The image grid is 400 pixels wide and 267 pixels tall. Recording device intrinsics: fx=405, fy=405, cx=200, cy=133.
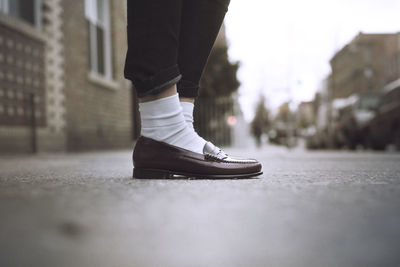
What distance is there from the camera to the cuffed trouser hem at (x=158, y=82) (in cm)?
141

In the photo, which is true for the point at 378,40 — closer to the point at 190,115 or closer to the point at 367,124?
the point at 367,124

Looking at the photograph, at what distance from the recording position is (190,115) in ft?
5.81

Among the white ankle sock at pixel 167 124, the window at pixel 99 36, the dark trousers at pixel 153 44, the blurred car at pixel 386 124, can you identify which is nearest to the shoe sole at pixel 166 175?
the white ankle sock at pixel 167 124

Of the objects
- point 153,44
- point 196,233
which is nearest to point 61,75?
point 153,44

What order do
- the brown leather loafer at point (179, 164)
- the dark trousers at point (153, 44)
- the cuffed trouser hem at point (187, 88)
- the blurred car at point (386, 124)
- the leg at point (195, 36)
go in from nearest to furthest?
the dark trousers at point (153, 44)
the brown leather loafer at point (179, 164)
the leg at point (195, 36)
the cuffed trouser hem at point (187, 88)
the blurred car at point (386, 124)

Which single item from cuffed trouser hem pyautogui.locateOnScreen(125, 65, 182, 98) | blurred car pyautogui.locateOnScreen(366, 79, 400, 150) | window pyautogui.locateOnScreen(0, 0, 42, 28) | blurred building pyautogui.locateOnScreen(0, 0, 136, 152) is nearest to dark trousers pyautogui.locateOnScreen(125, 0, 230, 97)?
cuffed trouser hem pyautogui.locateOnScreen(125, 65, 182, 98)

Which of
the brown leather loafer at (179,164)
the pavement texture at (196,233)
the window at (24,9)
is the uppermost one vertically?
the window at (24,9)

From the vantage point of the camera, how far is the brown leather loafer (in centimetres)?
150

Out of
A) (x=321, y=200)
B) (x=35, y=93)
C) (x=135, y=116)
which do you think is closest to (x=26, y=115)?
(x=35, y=93)

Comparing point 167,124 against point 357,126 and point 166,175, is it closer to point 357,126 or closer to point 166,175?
point 166,175

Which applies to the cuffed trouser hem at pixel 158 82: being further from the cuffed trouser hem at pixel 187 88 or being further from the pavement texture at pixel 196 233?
the pavement texture at pixel 196 233

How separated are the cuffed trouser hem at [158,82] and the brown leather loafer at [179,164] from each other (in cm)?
21

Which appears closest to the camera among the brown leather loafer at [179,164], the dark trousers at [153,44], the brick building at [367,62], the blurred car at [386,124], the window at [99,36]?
the dark trousers at [153,44]

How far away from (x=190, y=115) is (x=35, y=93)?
4.80 m
